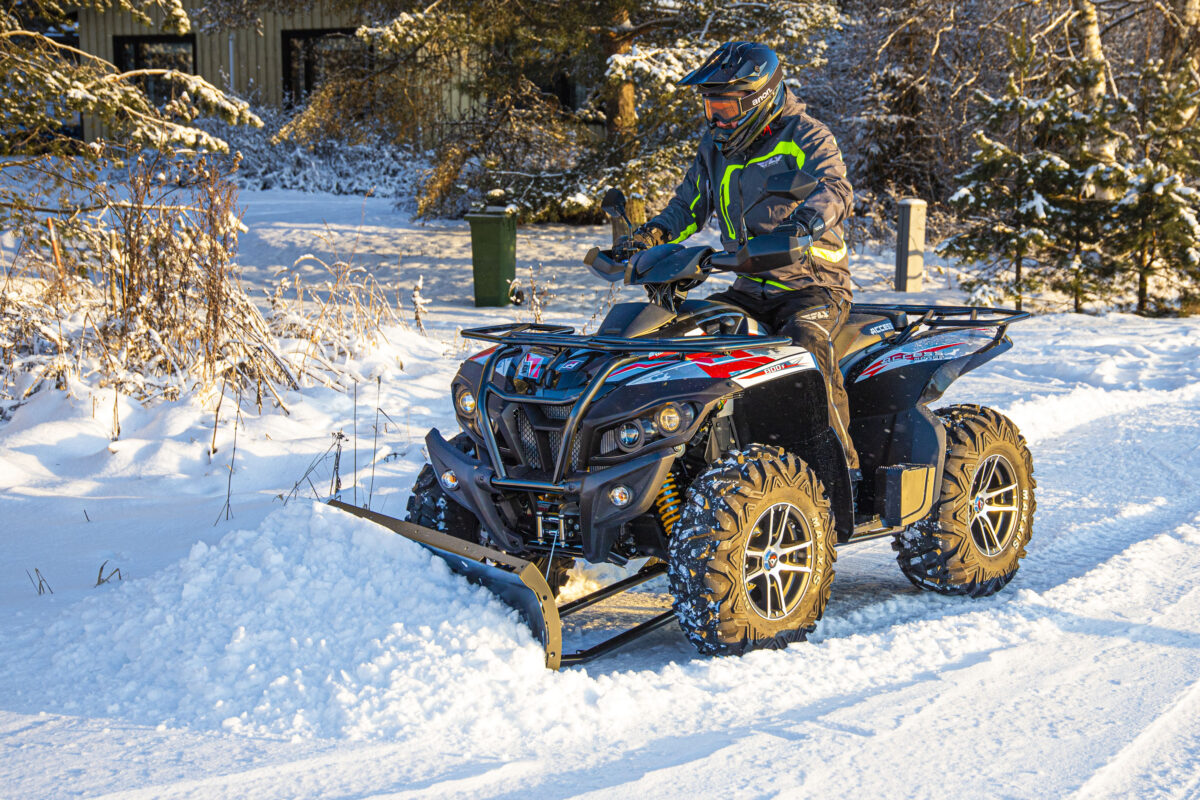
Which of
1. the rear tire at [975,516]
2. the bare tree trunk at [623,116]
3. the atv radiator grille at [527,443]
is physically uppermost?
the bare tree trunk at [623,116]

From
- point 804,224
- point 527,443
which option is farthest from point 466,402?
point 804,224

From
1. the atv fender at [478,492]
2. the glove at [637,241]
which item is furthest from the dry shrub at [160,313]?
the atv fender at [478,492]

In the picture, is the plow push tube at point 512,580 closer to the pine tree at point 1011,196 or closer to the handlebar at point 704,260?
the handlebar at point 704,260

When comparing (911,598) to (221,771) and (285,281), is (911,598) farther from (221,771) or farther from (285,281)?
(285,281)

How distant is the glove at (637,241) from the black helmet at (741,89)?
474mm

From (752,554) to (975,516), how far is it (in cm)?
141

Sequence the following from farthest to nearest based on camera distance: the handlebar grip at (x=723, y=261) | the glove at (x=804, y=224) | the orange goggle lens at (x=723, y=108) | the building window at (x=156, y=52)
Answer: the building window at (x=156, y=52), the orange goggle lens at (x=723, y=108), the handlebar grip at (x=723, y=261), the glove at (x=804, y=224)

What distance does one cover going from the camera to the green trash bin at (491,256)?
13625mm

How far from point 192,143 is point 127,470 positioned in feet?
12.5

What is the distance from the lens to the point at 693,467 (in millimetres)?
4082

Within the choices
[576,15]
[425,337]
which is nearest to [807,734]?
[425,337]

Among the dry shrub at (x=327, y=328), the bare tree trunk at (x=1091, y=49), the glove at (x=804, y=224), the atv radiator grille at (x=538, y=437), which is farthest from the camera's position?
the bare tree trunk at (x=1091, y=49)

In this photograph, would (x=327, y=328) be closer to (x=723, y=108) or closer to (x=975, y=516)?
(x=723, y=108)

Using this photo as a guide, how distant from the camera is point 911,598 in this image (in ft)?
15.1
